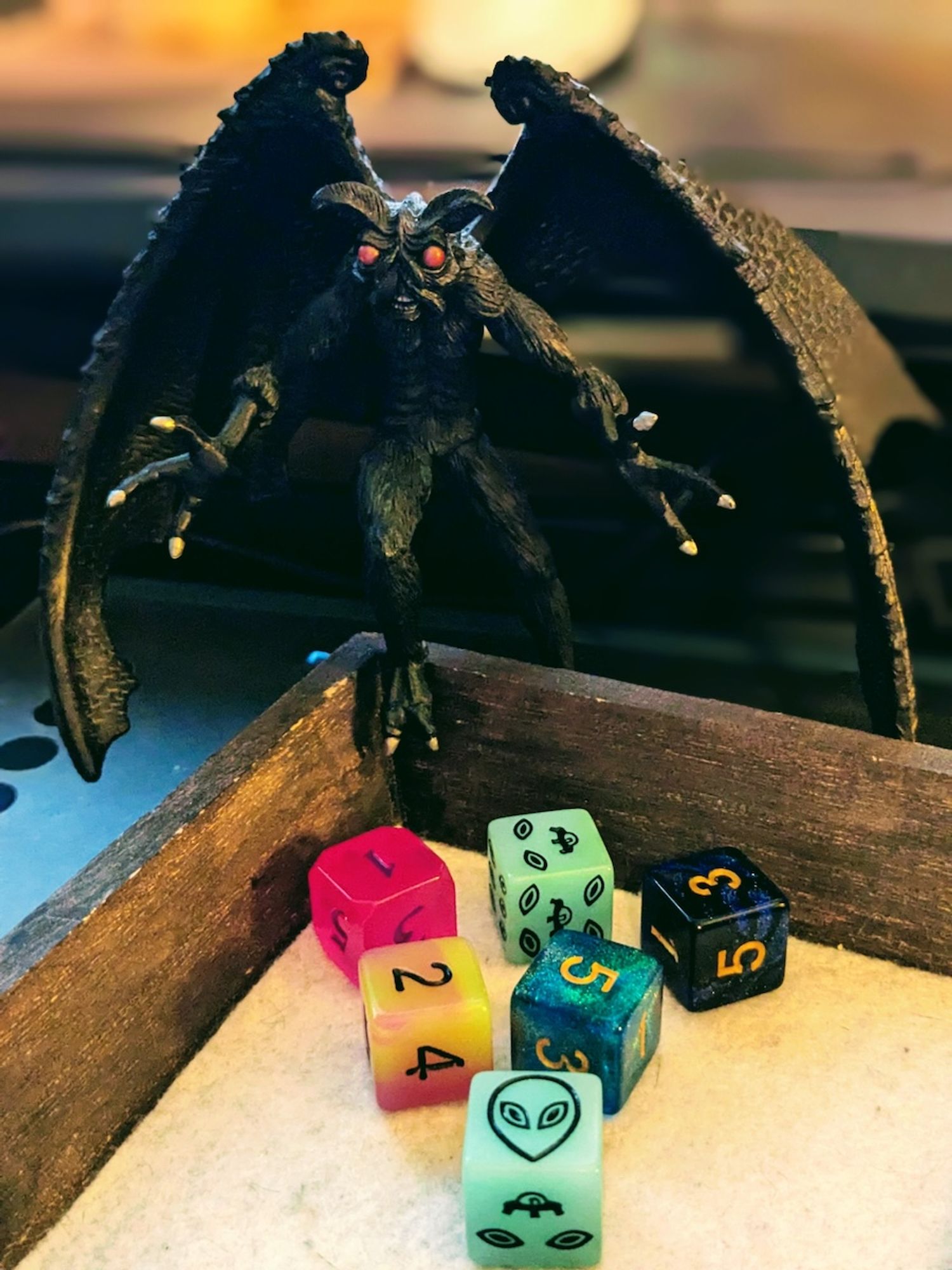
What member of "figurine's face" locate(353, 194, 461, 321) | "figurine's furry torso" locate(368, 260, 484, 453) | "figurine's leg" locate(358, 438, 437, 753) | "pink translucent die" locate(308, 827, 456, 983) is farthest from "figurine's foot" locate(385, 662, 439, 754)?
"figurine's face" locate(353, 194, 461, 321)

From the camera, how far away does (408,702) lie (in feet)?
3.80

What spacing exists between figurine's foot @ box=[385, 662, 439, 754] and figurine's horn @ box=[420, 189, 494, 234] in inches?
16.4

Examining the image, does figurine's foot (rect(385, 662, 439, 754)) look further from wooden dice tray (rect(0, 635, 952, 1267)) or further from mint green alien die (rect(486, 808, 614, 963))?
mint green alien die (rect(486, 808, 614, 963))

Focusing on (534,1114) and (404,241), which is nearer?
(534,1114)

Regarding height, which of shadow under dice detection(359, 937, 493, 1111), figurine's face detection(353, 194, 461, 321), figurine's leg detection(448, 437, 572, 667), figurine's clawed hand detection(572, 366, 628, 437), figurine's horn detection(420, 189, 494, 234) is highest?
figurine's horn detection(420, 189, 494, 234)

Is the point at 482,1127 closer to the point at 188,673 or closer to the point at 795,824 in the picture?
the point at 795,824

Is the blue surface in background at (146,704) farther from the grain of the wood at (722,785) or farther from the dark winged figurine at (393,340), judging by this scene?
the grain of the wood at (722,785)

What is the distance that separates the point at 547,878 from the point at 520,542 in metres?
0.35

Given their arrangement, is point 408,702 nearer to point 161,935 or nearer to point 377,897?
point 377,897

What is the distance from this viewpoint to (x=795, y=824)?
107 cm

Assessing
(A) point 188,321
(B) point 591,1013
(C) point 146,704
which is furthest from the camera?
(C) point 146,704

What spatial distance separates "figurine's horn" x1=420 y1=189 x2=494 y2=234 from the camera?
38.8 inches

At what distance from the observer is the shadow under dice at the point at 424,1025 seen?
2.97ft

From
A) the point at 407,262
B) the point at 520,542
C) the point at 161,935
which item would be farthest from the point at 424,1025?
the point at 407,262
